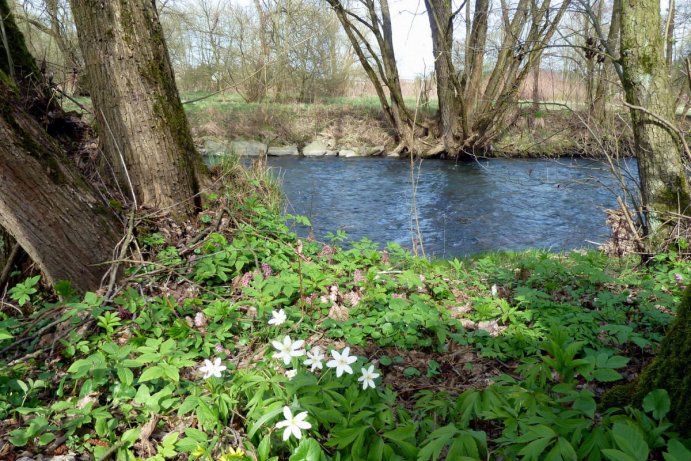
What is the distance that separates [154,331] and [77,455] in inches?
29.4

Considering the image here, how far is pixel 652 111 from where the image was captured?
15.8 feet

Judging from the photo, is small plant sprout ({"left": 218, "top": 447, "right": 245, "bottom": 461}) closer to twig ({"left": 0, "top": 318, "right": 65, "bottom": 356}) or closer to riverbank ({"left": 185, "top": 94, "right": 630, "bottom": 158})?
twig ({"left": 0, "top": 318, "right": 65, "bottom": 356})

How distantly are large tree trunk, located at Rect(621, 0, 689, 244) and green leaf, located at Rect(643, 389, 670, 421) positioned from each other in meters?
4.02

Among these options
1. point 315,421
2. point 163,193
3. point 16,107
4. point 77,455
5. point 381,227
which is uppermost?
point 16,107

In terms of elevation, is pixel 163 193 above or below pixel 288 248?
above

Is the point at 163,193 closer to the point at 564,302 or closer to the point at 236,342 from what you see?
the point at 236,342

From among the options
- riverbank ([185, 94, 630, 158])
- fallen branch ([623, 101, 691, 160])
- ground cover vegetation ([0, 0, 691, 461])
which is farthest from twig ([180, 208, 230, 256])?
riverbank ([185, 94, 630, 158])

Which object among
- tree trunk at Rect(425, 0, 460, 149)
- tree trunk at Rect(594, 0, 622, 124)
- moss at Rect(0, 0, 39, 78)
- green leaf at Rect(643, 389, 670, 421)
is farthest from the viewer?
tree trunk at Rect(425, 0, 460, 149)

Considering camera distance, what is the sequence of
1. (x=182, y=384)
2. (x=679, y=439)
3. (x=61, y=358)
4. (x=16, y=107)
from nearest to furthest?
(x=679, y=439) → (x=182, y=384) → (x=61, y=358) → (x=16, y=107)

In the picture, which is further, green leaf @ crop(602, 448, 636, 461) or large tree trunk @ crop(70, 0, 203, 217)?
large tree trunk @ crop(70, 0, 203, 217)

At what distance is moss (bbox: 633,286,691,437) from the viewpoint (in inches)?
59.9

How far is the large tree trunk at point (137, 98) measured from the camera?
145 inches

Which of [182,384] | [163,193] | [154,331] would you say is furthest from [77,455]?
[163,193]

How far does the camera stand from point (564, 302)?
3.15 meters
